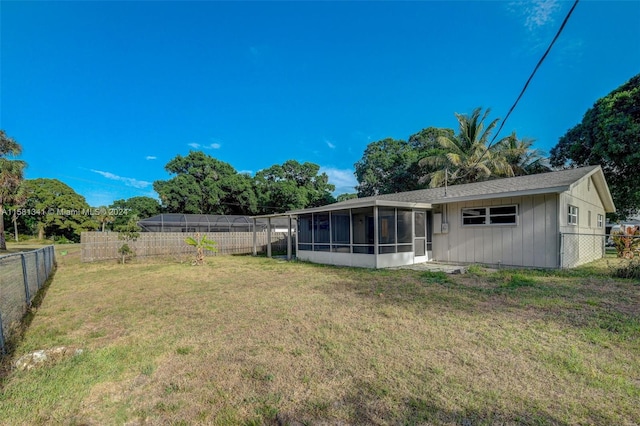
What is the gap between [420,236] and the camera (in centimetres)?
1157

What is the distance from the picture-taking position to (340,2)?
11734mm

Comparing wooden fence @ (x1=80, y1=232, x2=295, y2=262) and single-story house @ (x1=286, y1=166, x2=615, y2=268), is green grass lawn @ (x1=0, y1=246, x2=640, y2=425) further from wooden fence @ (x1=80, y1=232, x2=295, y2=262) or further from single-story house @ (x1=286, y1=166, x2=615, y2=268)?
wooden fence @ (x1=80, y1=232, x2=295, y2=262)

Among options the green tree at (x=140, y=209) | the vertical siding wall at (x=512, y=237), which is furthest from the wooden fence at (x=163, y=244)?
the green tree at (x=140, y=209)

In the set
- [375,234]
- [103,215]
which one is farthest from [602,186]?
[103,215]

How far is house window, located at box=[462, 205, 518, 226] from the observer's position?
9.82m

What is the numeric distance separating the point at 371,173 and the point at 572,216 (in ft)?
64.3

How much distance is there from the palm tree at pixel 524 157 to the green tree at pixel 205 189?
23.7m

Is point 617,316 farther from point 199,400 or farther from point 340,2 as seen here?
point 340,2

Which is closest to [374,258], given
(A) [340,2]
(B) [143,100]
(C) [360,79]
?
(A) [340,2]

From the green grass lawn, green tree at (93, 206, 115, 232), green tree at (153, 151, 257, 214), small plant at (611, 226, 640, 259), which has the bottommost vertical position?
the green grass lawn

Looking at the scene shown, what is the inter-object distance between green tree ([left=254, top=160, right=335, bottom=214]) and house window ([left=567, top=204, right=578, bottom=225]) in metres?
23.9

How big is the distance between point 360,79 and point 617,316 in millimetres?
18506

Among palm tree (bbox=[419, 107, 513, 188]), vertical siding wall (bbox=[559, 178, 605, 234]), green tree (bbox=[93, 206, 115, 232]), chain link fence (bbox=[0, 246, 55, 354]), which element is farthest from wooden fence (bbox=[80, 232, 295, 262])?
green tree (bbox=[93, 206, 115, 232])

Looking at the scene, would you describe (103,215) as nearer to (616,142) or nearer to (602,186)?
(602,186)
